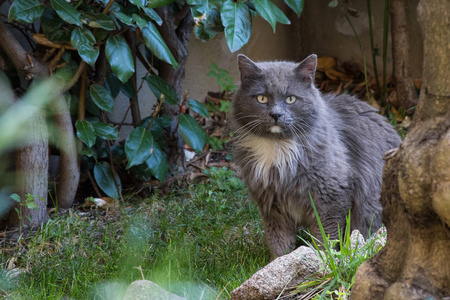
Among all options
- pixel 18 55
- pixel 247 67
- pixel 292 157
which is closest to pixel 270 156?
pixel 292 157

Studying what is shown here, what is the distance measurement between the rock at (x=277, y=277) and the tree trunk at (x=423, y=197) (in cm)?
46

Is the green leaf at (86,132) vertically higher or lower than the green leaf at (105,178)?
higher

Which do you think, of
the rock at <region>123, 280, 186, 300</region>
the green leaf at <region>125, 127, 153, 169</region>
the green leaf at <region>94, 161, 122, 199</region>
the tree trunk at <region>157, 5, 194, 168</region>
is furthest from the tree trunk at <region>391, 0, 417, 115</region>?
the rock at <region>123, 280, 186, 300</region>

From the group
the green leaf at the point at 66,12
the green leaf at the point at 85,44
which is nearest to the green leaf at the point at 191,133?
the green leaf at the point at 85,44

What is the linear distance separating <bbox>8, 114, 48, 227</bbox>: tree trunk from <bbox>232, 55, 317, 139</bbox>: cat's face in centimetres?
140

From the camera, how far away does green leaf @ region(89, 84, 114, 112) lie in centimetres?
379

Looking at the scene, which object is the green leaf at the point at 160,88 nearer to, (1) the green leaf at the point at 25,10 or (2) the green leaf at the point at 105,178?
(2) the green leaf at the point at 105,178

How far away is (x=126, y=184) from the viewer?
451 centimetres

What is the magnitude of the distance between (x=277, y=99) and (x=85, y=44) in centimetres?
124

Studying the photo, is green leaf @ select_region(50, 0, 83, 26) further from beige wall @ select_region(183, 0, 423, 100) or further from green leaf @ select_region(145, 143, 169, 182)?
beige wall @ select_region(183, 0, 423, 100)

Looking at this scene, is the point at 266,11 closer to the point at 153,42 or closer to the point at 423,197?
the point at 153,42

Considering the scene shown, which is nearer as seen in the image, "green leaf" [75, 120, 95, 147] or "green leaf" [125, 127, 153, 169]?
"green leaf" [75, 120, 95, 147]

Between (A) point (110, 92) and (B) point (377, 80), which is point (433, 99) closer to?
(A) point (110, 92)

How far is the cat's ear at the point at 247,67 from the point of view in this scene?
325 cm
